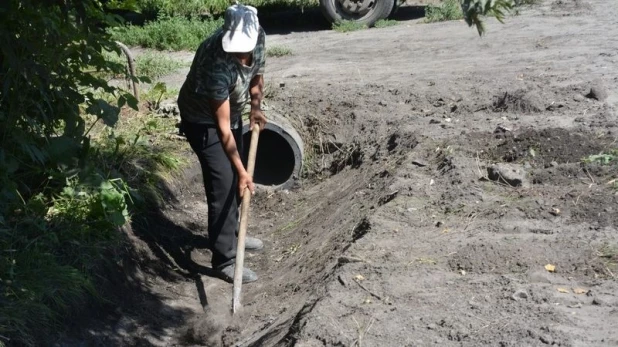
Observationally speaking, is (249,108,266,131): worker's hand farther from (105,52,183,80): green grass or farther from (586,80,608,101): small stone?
(105,52,183,80): green grass

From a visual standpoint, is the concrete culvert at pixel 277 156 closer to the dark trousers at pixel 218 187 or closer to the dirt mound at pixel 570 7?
the dark trousers at pixel 218 187

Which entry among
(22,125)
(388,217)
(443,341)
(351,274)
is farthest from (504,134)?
(22,125)

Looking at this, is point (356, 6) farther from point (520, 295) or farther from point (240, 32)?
point (520, 295)

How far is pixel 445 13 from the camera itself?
1317cm

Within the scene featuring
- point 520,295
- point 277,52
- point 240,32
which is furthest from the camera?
point 277,52

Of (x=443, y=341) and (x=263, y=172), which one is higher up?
(x=443, y=341)

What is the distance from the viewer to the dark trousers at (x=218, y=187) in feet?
20.7

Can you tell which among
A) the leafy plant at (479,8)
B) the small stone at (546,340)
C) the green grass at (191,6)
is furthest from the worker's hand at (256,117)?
the green grass at (191,6)

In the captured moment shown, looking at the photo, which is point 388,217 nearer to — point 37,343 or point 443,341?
point 443,341

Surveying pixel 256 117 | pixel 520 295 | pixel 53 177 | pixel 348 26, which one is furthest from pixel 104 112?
pixel 348 26

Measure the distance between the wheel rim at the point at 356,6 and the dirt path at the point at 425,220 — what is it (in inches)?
109

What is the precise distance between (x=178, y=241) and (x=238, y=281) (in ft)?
4.12

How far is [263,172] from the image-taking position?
913cm

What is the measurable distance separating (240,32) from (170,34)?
697cm
